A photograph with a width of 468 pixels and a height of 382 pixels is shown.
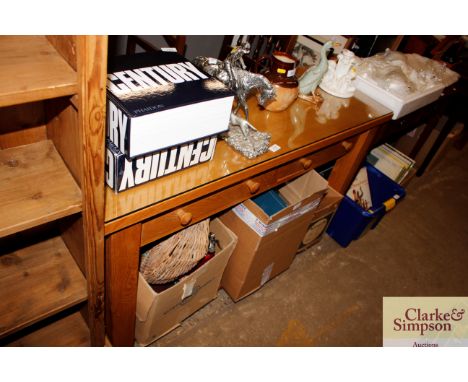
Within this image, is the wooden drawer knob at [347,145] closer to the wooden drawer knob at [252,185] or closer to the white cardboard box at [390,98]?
the white cardboard box at [390,98]

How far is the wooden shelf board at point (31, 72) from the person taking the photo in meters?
0.65

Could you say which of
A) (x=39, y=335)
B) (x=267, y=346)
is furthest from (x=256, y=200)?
(x=39, y=335)

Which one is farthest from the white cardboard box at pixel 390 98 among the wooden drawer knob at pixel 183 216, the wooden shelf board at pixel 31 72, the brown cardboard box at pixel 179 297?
the wooden shelf board at pixel 31 72

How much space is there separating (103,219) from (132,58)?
45 cm

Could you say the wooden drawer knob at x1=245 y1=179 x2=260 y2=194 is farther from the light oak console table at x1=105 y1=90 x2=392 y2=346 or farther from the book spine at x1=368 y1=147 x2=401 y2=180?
the book spine at x1=368 y1=147 x2=401 y2=180

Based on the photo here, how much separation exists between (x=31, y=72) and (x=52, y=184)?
315 mm

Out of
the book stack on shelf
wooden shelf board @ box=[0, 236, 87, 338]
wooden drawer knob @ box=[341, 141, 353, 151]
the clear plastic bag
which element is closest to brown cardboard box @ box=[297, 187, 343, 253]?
wooden drawer knob @ box=[341, 141, 353, 151]

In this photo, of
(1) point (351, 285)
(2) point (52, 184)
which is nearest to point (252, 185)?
(2) point (52, 184)

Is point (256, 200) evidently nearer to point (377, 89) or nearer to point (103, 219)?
point (377, 89)

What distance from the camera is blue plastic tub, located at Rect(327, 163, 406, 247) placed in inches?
79.6

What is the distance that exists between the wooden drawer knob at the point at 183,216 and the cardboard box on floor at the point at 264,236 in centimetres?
32

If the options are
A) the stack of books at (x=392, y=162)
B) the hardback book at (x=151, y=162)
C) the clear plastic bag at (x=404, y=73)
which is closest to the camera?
the hardback book at (x=151, y=162)

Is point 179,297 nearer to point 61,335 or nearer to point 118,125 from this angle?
point 61,335

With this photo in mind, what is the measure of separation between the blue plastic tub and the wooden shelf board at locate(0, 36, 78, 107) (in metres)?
1.58
